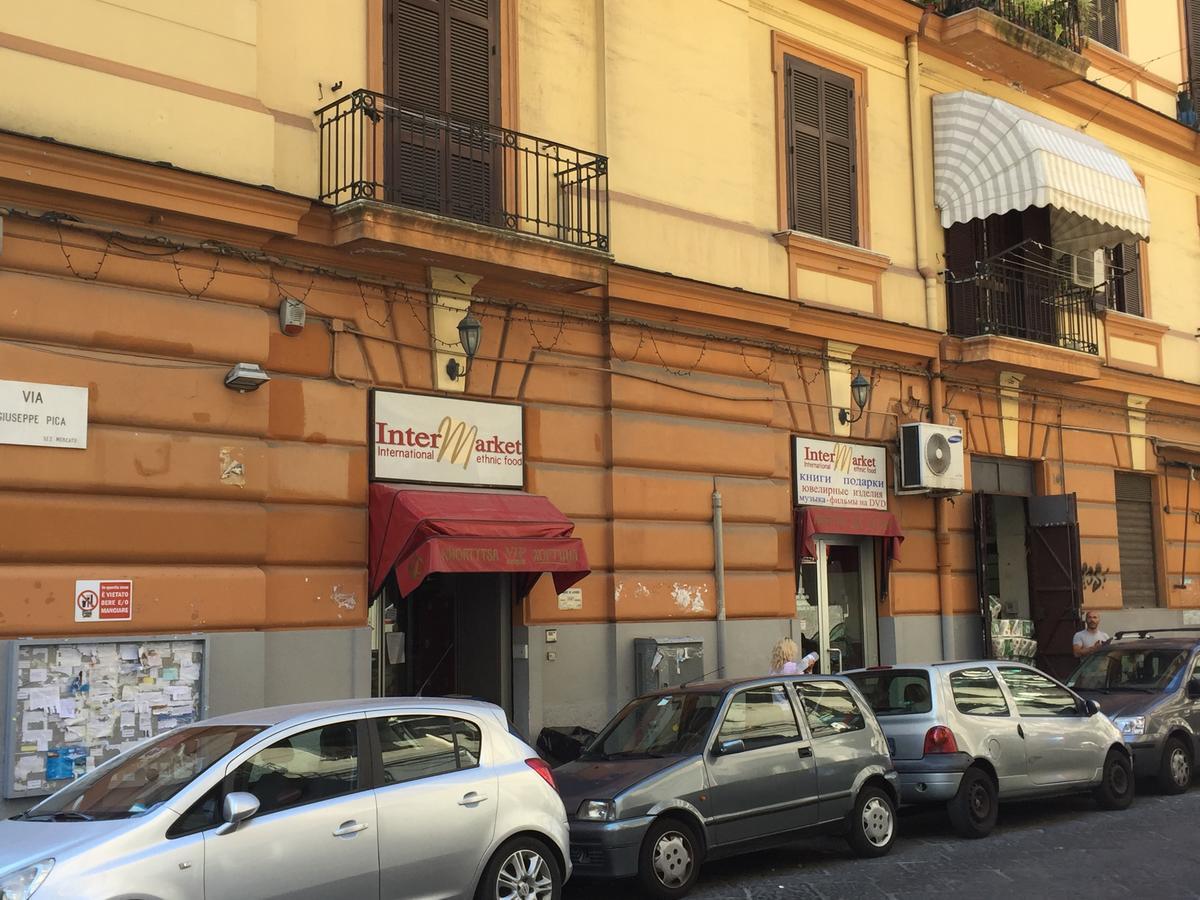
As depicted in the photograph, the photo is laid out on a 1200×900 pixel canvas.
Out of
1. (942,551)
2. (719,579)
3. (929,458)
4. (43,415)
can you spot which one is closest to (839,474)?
(929,458)

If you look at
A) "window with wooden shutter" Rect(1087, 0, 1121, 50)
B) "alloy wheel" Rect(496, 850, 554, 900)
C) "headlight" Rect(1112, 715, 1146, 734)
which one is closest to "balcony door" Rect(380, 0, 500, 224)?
"alloy wheel" Rect(496, 850, 554, 900)

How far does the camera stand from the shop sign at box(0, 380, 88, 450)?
9.89 meters

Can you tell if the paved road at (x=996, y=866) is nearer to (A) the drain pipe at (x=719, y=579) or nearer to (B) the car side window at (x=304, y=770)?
(B) the car side window at (x=304, y=770)

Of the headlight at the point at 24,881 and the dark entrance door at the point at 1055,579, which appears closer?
the headlight at the point at 24,881

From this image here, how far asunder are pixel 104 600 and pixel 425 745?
3483mm

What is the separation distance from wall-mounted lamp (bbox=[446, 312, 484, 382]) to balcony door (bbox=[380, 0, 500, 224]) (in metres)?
1.04

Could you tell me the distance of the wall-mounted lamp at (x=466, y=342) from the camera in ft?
41.4

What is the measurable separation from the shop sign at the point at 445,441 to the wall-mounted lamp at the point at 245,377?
1473 millimetres

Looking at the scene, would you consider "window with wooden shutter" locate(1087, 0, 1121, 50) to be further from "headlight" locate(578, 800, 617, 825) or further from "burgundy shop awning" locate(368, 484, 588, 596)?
"headlight" locate(578, 800, 617, 825)

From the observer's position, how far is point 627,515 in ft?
46.5

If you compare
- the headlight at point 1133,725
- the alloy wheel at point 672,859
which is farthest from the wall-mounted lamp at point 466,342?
the headlight at point 1133,725

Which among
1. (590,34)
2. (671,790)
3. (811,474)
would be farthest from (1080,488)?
(671,790)

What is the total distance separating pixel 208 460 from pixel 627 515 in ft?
15.8

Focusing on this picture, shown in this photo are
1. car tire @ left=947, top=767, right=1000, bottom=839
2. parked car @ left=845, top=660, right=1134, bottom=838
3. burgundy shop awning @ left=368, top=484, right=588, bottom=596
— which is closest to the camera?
car tire @ left=947, top=767, right=1000, bottom=839
